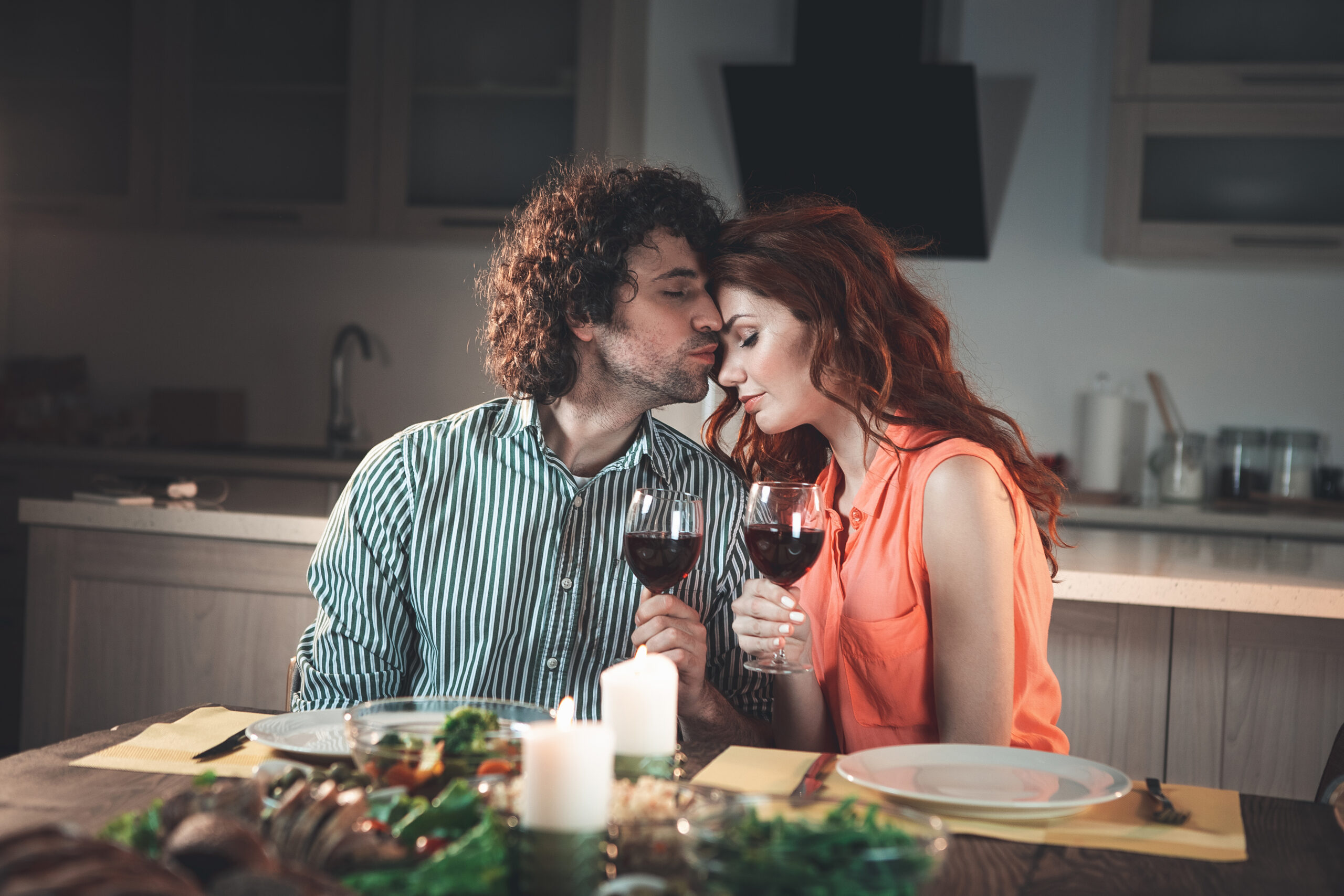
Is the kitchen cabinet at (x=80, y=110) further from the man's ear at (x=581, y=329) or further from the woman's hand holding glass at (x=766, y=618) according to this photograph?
the woman's hand holding glass at (x=766, y=618)

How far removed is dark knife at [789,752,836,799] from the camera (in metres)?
0.95

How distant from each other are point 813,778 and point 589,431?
83cm

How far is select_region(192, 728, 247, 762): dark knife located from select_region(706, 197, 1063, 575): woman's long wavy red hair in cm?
81

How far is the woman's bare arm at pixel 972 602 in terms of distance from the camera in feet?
4.39

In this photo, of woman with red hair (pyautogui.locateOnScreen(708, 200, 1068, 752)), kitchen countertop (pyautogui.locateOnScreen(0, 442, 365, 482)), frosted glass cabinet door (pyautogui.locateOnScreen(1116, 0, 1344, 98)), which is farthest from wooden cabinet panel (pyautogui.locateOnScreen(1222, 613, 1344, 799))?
kitchen countertop (pyautogui.locateOnScreen(0, 442, 365, 482))

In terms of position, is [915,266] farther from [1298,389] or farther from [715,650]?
[715,650]

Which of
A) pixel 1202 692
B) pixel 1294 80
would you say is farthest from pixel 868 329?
pixel 1294 80

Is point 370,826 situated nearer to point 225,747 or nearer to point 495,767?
point 495,767

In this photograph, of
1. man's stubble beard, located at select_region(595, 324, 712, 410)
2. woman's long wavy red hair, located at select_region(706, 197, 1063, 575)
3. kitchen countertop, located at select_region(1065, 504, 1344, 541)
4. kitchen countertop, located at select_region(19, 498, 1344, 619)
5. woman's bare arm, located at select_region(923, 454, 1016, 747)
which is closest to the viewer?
woman's bare arm, located at select_region(923, 454, 1016, 747)

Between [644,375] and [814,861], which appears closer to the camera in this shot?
[814,861]

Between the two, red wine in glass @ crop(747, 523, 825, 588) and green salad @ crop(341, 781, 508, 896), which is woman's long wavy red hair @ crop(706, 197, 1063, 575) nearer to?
red wine in glass @ crop(747, 523, 825, 588)

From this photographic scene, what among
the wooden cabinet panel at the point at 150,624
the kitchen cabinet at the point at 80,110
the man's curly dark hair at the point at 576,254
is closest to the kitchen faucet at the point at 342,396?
the kitchen cabinet at the point at 80,110

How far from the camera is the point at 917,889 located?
0.66m

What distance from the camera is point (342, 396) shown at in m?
4.19
